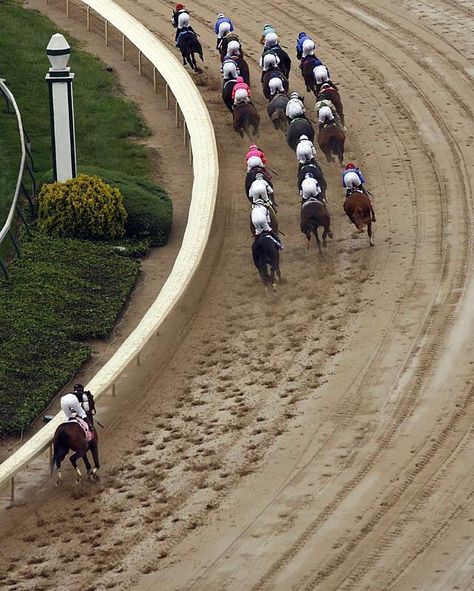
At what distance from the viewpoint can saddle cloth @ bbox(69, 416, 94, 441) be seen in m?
16.0

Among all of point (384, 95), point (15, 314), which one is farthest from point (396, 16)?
point (15, 314)

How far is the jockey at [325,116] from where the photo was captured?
77.5 ft

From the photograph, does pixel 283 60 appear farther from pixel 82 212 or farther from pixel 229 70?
pixel 82 212

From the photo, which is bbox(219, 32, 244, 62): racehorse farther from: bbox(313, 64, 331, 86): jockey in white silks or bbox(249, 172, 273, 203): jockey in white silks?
bbox(249, 172, 273, 203): jockey in white silks

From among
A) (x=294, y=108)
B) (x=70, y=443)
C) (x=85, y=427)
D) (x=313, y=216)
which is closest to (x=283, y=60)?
(x=294, y=108)

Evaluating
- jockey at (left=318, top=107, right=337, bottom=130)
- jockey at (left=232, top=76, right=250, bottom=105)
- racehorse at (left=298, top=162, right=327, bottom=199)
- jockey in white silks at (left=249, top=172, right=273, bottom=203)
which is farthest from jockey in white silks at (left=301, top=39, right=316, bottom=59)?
jockey in white silks at (left=249, top=172, right=273, bottom=203)

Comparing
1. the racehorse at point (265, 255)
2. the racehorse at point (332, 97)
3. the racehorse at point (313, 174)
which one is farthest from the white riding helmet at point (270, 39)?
the racehorse at point (265, 255)

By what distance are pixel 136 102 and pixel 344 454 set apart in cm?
1205

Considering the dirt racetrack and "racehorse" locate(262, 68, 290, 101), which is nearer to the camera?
the dirt racetrack

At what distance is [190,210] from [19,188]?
2320 millimetres

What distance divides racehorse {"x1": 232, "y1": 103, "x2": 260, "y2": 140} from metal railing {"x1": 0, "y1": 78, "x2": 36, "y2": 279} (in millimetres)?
2924

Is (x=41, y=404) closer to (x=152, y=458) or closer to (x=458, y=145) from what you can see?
(x=152, y=458)

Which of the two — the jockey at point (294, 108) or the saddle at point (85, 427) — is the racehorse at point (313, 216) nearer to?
the jockey at point (294, 108)

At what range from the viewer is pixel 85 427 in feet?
52.5
